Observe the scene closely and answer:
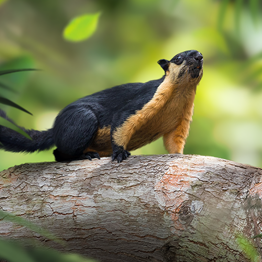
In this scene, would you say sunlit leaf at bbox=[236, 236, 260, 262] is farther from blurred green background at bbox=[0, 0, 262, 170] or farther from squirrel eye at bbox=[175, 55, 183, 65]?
blurred green background at bbox=[0, 0, 262, 170]

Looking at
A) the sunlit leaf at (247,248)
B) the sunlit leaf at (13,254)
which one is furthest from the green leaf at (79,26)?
the sunlit leaf at (13,254)

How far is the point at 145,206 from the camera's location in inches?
59.9

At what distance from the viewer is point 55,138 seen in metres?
2.03

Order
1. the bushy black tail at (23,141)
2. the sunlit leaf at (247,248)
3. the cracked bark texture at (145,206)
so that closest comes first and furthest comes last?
the sunlit leaf at (247,248) < the cracked bark texture at (145,206) < the bushy black tail at (23,141)

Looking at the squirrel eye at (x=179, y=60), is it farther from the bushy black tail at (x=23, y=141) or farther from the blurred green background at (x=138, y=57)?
the blurred green background at (x=138, y=57)

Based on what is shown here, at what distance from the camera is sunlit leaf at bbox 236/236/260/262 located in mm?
1244

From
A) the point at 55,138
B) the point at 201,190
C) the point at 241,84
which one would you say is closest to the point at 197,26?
the point at 241,84

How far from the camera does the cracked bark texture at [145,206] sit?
1.38 metres

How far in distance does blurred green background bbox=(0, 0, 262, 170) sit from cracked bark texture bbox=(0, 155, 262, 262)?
1.90 meters

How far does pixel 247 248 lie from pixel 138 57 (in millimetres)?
3142

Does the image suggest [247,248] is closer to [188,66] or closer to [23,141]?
[188,66]

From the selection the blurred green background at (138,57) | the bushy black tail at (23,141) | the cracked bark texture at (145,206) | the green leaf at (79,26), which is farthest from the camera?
the blurred green background at (138,57)

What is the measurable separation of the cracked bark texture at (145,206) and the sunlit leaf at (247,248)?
0.02 metres

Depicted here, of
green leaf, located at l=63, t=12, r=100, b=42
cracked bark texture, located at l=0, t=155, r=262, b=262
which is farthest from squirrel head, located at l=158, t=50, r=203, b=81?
green leaf, located at l=63, t=12, r=100, b=42
